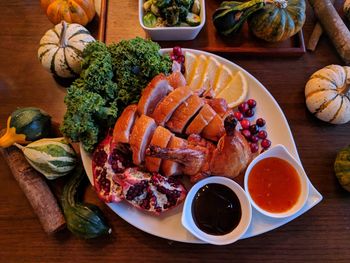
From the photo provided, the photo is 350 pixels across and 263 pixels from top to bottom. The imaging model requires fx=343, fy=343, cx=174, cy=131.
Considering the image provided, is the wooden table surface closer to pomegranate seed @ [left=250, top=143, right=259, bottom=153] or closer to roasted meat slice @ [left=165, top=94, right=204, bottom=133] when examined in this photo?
pomegranate seed @ [left=250, top=143, right=259, bottom=153]

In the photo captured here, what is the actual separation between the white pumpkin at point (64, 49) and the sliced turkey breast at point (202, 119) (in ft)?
2.54

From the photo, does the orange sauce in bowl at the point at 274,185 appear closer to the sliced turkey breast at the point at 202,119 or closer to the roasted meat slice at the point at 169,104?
the sliced turkey breast at the point at 202,119

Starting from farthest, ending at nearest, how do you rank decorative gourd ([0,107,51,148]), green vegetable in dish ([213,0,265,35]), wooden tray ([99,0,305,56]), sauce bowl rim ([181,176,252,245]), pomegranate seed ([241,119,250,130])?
wooden tray ([99,0,305,56]), green vegetable in dish ([213,0,265,35]), pomegranate seed ([241,119,250,130]), decorative gourd ([0,107,51,148]), sauce bowl rim ([181,176,252,245])

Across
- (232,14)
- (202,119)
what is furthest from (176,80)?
(232,14)

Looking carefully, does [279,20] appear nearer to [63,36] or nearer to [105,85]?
[105,85]

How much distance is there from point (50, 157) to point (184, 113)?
72cm

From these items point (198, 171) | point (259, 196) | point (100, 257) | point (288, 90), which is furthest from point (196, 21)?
point (100, 257)

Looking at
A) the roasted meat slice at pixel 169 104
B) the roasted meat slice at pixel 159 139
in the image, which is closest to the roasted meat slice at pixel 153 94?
the roasted meat slice at pixel 169 104

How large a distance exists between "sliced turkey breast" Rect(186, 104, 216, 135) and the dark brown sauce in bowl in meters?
0.29

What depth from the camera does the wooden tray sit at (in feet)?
7.21

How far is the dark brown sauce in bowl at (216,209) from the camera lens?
1.65 meters

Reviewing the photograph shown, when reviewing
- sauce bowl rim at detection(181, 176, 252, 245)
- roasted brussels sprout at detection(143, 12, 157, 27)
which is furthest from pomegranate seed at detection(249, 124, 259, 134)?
roasted brussels sprout at detection(143, 12, 157, 27)

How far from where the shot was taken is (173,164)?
5.56 ft

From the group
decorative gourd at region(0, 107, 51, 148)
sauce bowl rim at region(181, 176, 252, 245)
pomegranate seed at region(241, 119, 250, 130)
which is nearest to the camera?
sauce bowl rim at region(181, 176, 252, 245)
